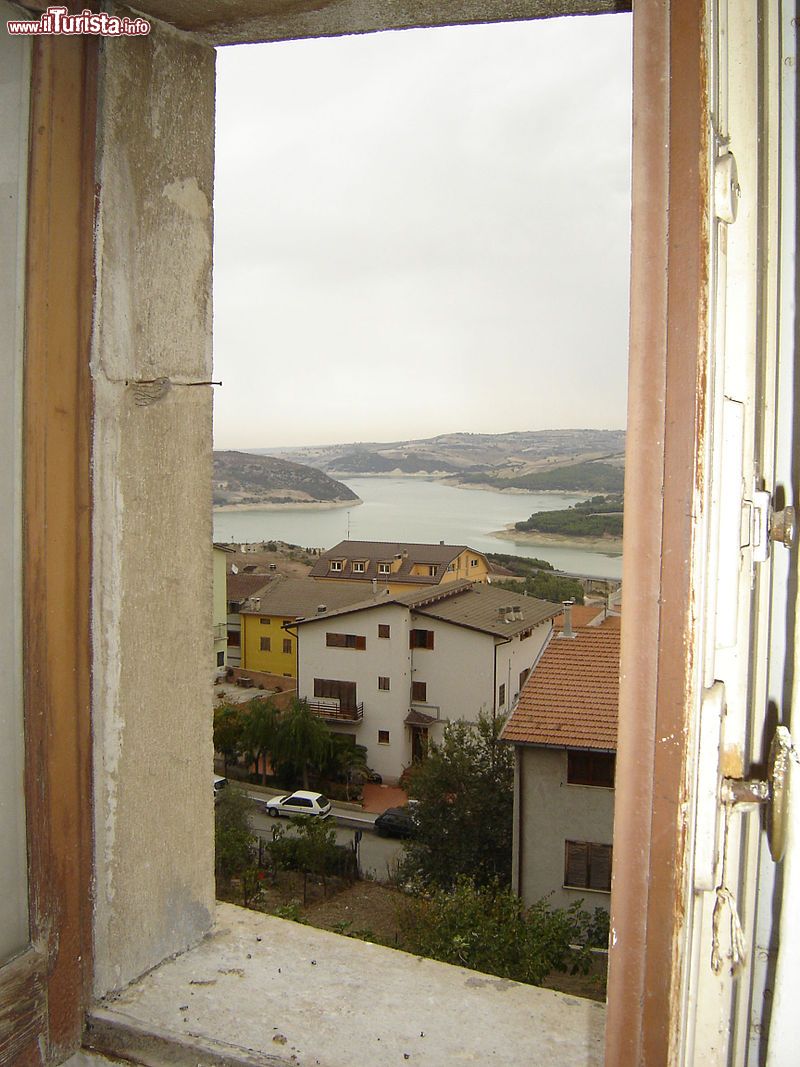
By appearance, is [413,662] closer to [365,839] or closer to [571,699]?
[365,839]

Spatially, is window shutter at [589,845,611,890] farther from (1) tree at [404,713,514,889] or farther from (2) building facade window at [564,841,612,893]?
(1) tree at [404,713,514,889]

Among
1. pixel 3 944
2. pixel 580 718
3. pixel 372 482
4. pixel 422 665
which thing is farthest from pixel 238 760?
pixel 3 944

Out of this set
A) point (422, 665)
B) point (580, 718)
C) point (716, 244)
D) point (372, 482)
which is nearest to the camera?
point (716, 244)

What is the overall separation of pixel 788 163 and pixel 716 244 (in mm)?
113

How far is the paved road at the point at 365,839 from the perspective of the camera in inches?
423

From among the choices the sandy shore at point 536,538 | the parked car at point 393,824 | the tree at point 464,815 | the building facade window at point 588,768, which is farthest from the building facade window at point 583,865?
the parked car at point 393,824

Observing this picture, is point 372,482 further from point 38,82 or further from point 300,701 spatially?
point 38,82

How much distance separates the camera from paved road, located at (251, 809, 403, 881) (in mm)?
10742

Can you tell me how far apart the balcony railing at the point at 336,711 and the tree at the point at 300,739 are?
56 centimetres

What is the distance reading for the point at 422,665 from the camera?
14.0m

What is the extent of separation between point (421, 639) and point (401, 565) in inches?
101

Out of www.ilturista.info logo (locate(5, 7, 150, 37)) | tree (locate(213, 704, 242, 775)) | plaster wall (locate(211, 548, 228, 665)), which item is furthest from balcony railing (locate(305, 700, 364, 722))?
www.ilturista.info logo (locate(5, 7, 150, 37))

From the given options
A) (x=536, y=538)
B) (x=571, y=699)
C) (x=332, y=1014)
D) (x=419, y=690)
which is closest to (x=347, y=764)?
(x=419, y=690)

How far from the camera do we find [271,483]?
437 inches
